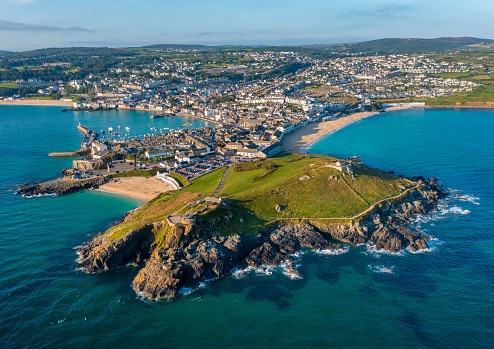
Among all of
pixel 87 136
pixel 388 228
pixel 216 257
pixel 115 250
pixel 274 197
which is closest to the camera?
pixel 216 257

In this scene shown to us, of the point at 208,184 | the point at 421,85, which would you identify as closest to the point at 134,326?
the point at 208,184

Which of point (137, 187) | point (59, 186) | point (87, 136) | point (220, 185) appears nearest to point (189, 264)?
point (220, 185)

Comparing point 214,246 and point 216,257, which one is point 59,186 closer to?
point 214,246

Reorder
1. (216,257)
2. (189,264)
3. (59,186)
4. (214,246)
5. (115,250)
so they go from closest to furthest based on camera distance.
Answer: (189,264) → (216,257) → (115,250) → (214,246) → (59,186)

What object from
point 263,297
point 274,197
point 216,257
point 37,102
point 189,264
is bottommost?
point 263,297

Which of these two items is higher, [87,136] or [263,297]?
[87,136]

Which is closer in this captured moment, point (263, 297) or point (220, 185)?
point (263, 297)

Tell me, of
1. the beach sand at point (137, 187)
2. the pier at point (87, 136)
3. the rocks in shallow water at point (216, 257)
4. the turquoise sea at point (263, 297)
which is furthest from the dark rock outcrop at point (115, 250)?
the pier at point (87, 136)
